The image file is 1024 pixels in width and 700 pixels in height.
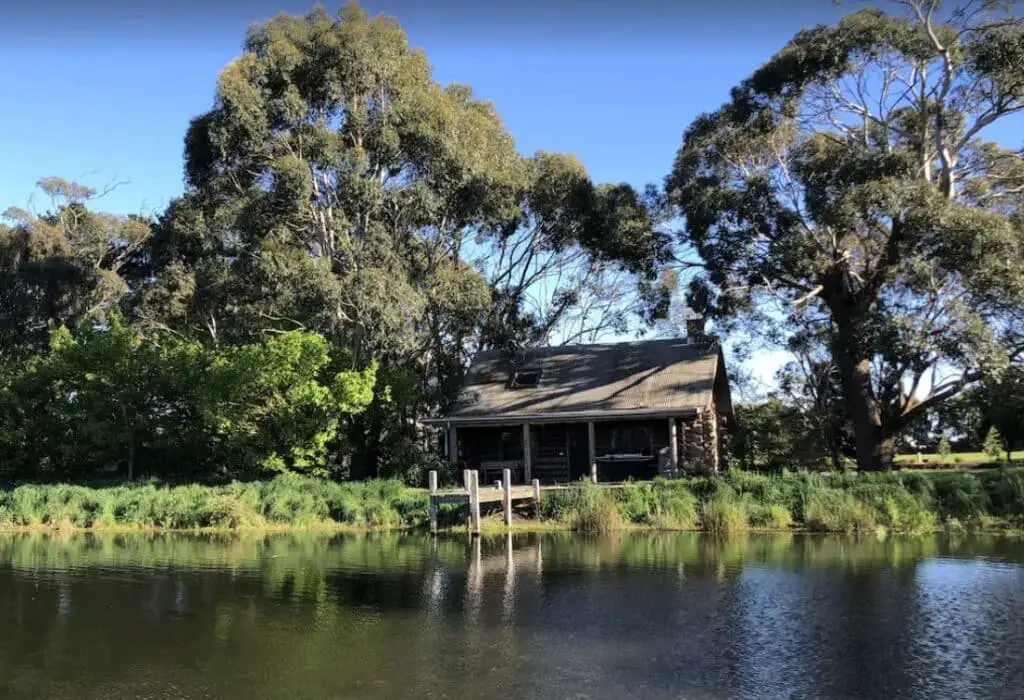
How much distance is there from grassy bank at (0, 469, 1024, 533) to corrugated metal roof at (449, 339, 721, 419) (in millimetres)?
4921

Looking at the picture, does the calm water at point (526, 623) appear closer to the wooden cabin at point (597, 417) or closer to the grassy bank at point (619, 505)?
the grassy bank at point (619, 505)

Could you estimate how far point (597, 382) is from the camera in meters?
30.6

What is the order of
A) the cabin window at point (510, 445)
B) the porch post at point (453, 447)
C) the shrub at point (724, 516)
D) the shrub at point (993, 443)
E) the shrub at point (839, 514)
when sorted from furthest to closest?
the shrub at point (993, 443) < the cabin window at point (510, 445) < the porch post at point (453, 447) < the shrub at point (724, 516) < the shrub at point (839, 514)

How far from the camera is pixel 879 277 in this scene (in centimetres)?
2742

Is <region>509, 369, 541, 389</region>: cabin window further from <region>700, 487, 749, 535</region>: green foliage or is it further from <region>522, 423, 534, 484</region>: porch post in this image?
<region>700, 487, 749, 535</region>: green foliage

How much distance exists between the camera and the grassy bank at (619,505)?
21.5 meters

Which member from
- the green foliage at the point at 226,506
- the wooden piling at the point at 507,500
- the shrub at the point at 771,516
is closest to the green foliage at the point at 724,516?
the shrub at the point at 771,516

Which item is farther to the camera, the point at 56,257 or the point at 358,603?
the point at 56,257

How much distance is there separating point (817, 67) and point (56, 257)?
33558 mm

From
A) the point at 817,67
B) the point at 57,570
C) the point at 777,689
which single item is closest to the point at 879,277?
the point at 817,67

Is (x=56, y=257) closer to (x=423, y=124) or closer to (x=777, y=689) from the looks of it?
(x=423, y=124)

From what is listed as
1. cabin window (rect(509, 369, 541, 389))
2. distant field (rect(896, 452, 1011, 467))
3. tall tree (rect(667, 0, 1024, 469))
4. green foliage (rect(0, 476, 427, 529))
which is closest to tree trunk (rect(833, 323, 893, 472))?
tall tree (rect(667, 0, 1024, 469))

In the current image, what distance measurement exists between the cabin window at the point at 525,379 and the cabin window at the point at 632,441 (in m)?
3.70

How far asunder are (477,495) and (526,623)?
10.9 meters
